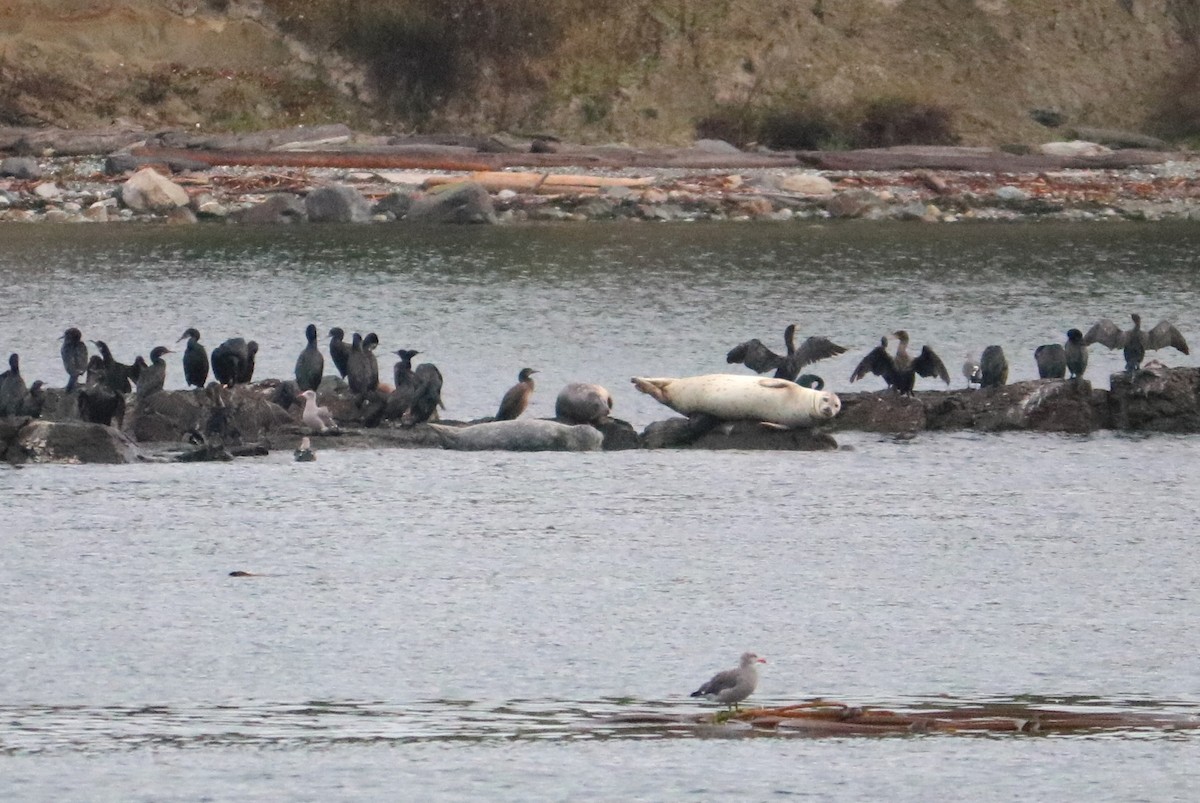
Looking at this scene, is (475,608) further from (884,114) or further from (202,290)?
(884,114)

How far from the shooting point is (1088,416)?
76.5ft

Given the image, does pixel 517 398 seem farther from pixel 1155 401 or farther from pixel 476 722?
pixel 476 722

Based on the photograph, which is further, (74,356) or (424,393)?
(74,356)

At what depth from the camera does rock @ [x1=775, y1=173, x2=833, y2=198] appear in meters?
60.0

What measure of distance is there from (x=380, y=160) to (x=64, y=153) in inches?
365

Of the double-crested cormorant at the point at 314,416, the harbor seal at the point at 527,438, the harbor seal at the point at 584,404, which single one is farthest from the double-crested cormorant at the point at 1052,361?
the double-crested cormorant at the point at 314,416

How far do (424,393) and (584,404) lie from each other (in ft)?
5.34

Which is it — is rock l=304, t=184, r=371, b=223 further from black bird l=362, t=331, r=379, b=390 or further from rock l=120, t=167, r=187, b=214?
black bird l=362, t=331, r=379, b=390

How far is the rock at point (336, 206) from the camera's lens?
57.2 meters

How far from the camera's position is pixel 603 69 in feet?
234

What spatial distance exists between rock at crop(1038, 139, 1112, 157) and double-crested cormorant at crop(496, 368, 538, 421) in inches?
1821

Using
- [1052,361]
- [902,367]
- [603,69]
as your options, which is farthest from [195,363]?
[603,69]

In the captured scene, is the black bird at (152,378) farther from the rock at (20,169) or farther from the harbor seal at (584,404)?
the rock at (20,169)

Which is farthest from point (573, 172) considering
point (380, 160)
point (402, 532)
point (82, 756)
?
point (82, 756)
